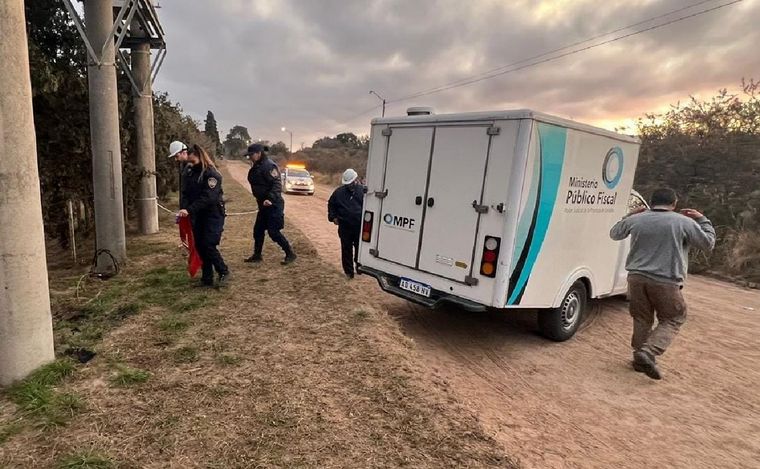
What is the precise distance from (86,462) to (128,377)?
1.04 meters

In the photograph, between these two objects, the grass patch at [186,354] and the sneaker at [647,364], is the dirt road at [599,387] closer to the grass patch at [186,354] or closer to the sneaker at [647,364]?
the sneaker at [647,364]

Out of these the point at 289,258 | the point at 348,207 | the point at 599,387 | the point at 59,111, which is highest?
the point at 59,111

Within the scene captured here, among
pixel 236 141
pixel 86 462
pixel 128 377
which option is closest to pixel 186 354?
pixel 128 377

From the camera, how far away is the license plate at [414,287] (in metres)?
5.24

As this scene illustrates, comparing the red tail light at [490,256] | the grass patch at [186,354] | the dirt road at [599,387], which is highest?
the red tail light at [490,256]

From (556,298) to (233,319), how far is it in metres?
3.65

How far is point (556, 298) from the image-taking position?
16.8ft

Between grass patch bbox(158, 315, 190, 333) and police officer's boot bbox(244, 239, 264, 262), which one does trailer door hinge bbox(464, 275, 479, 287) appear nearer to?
grass patch bbox(158, 315, 190, 333)

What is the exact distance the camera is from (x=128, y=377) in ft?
11.7

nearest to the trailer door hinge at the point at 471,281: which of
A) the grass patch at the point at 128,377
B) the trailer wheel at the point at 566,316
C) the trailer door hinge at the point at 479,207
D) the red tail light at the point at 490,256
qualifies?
the red tail light at the point at 490,256

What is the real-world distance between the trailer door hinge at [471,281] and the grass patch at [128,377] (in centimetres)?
310

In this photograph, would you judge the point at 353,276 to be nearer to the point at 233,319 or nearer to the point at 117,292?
the point at 233,319

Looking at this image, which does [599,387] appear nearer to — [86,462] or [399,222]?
[399,222]

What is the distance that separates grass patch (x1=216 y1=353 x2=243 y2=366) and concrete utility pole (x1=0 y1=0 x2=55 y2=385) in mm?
1323
